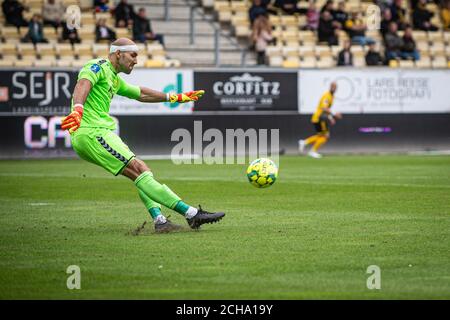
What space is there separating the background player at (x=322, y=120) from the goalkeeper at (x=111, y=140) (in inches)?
754

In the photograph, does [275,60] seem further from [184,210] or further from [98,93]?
[184,210]

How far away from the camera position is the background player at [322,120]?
31.1 metres

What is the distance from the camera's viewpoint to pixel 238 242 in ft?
36.3

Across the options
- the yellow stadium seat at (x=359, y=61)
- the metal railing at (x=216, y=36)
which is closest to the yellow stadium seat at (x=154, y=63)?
the metal railing at (x=216, y=36)

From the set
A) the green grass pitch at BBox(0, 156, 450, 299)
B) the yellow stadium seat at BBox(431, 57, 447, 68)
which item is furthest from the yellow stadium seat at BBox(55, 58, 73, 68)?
the yellow stadium seat at BBox(431, 57, 447, 68)

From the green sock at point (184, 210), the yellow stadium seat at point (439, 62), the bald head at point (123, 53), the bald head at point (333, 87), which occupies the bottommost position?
the bald head at point (333, 87)

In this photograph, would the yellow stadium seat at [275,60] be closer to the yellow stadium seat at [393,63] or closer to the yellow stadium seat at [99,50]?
the yellow stadium seat at [393,63]

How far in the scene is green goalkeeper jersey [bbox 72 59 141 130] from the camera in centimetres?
1200

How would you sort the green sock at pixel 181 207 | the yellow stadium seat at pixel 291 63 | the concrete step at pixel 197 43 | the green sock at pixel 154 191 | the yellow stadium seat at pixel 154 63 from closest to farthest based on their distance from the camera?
1. the green sock at pixel 154 191
2. the green sock at pixel 181 207
3. the yellow stadium seat at pixel 154 63
4. the yellow stadium seat at pixel 291 63
5. the concrete step at pixel 197 43

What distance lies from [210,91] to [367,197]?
14.8 m

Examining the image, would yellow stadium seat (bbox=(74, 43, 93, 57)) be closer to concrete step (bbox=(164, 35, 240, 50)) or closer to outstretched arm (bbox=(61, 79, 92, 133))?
concrete step (bbox=(164, 35, 240, 50))

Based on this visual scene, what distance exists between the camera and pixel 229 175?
23219mm
